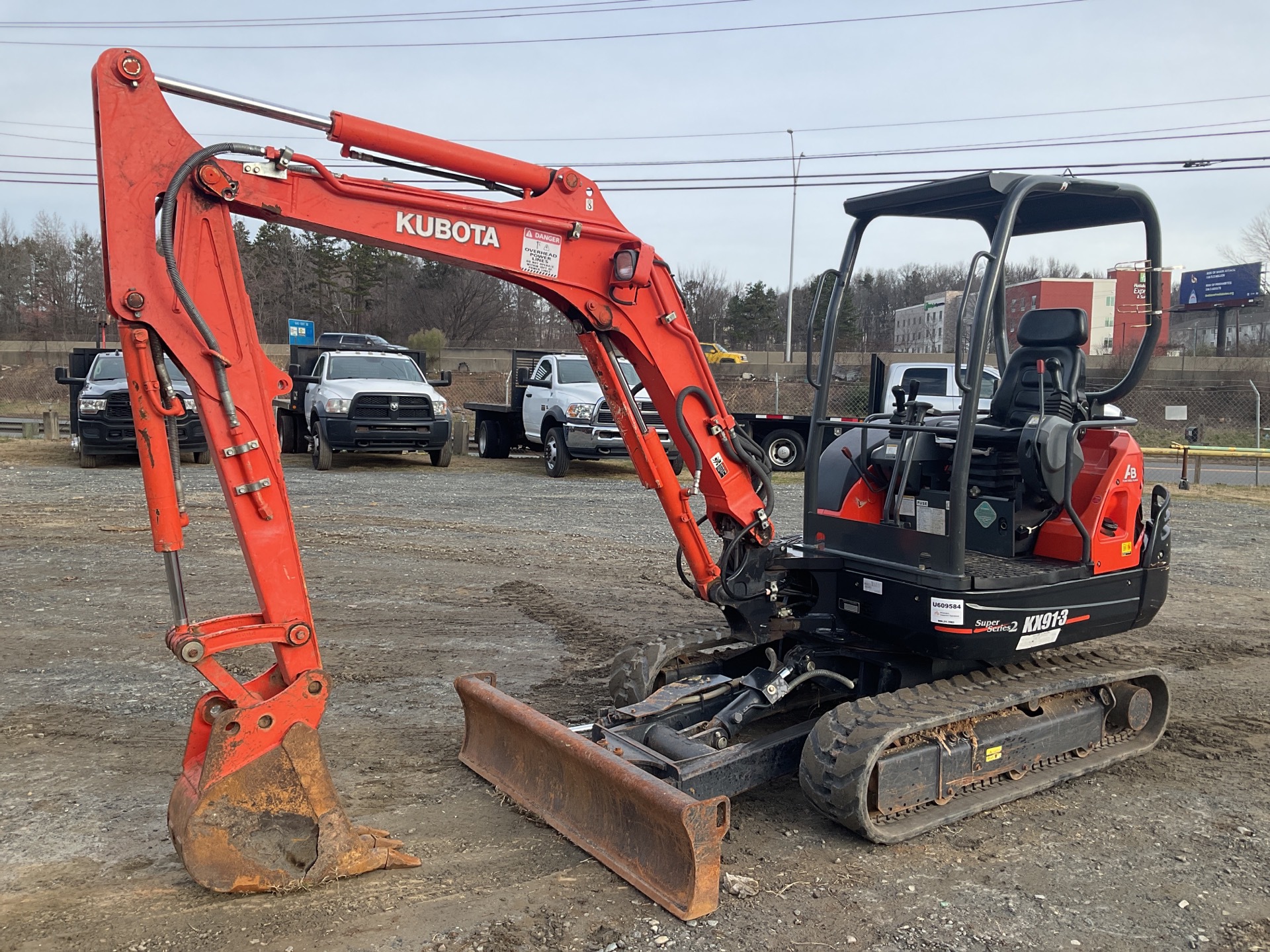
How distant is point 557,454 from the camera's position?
667 inches

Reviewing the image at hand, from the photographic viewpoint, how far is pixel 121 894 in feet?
12.1

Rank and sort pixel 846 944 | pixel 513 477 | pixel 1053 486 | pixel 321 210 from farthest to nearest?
pixel 513 477 → pixel 1053 486 → pixel 321 210 → pixel 846 944

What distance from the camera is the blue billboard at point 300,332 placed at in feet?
115

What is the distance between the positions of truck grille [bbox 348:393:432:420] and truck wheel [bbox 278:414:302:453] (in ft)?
12.6

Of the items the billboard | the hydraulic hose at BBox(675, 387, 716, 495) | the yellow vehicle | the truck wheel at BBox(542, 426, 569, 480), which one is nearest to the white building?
the hydraulic hose at BBox(675, 387, 716, 495)

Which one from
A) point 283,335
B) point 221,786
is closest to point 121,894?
point 221,786

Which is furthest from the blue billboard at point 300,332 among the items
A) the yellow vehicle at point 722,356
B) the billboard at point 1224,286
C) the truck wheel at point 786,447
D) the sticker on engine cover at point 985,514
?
the billboard at point 1224,286

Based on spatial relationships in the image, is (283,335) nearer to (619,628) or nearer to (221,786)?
(619,628)

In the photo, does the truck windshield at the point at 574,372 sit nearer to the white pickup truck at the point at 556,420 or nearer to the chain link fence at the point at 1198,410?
the white pickup truck at the point at 556,420

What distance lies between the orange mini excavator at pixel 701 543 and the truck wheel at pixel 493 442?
580 inches

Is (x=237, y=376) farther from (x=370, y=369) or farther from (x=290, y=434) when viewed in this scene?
(x=290, y=434)

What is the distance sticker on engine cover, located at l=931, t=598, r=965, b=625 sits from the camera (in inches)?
180

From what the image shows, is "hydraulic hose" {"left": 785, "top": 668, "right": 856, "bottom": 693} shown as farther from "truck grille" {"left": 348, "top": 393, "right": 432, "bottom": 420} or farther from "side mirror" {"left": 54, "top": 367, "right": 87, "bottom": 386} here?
"side mirror" {"left": 54, "top": 367, "right": 87, "bottom": 386}

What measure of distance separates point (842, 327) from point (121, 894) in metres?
4.42
